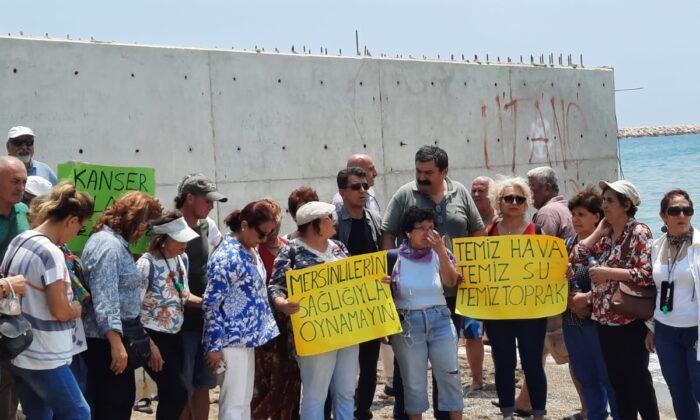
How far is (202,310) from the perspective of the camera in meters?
6.69

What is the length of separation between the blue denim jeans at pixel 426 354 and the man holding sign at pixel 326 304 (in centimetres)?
15

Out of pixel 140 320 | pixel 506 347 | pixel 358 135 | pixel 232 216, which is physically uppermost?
pixel 358 135

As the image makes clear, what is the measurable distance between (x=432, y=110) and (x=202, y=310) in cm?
578

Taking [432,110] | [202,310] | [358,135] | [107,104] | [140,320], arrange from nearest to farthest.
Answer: [140,320] → [202,310] → [107,104] → [358,135] → [432,110]

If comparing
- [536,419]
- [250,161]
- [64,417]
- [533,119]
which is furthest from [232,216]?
[533,119]

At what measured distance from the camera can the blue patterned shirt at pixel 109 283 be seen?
5.86 meters

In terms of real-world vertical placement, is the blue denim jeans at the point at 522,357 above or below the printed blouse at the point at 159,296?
below

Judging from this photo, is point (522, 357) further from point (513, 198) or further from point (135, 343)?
point (135, 343)

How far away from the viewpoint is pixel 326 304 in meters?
6.93

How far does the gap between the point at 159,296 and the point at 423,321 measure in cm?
179

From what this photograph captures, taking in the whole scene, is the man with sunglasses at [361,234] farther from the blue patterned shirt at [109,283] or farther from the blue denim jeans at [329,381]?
the blue patterned shirt at [109,283]

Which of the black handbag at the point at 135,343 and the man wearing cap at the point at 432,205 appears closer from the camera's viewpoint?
the black handbag at the point at 135,343

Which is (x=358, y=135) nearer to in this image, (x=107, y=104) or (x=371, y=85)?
(x=371, y=85)

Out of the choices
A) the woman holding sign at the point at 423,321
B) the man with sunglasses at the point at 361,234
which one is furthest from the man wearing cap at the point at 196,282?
the woman holding sign at the point at 423,321
